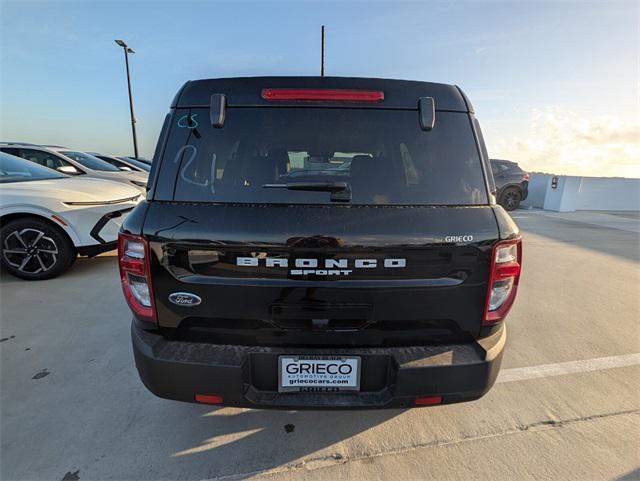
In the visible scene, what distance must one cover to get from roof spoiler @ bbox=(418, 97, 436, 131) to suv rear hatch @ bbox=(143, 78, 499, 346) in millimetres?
35

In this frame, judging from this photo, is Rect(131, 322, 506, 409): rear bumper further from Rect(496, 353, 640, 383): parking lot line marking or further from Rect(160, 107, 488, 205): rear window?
Rect(496, 353, 640, 383): parking lot line marking

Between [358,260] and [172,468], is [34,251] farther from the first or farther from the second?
[358,260]

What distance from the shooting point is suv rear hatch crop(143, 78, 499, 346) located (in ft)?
5.18

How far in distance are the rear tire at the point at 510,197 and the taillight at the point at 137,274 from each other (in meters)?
12.8

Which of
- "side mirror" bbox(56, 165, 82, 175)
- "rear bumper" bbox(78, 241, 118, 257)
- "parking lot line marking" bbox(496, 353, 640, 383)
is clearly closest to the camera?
"parking lot line marking" bbox(496, 353, 640, 383)

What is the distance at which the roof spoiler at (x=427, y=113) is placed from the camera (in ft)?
5.77

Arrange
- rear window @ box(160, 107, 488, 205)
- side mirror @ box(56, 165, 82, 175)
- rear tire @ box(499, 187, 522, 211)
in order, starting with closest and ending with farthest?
rear window @ box(160, 107, 488, 205), side mirror @ box(56, 165, 82, 175), rear tire @ box(499, 187, 522, 211)

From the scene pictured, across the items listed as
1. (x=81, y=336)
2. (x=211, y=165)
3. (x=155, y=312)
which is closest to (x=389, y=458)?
(x=155, y=312)

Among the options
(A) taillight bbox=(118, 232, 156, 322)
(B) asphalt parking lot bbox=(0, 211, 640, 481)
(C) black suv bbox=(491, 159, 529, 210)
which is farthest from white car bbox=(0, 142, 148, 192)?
(C) black suv bbox=(491, 159, 529, 210)

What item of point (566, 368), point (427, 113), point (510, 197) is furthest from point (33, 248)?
point (510, 197)

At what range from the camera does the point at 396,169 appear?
175cm

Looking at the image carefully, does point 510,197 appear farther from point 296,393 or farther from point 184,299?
point 184,299

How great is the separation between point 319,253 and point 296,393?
688 millimetres

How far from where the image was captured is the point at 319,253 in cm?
157
